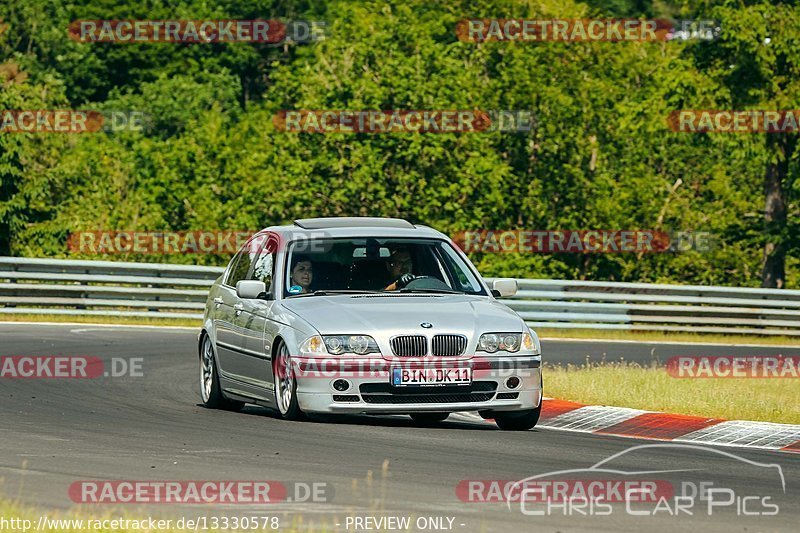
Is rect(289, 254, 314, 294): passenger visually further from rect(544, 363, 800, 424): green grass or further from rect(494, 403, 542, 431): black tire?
rect(544, 363, 800, 424): green grass

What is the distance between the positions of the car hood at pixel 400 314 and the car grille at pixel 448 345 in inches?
1.9

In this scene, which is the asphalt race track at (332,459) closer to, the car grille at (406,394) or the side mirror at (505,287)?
the car grille at (406,394)

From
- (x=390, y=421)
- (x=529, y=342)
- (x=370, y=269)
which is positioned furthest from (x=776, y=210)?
(x=529, y=342)

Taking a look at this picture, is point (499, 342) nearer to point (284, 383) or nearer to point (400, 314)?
point (400, 314)

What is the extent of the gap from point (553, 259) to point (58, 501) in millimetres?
42417

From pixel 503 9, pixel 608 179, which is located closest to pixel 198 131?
pixel 503 9

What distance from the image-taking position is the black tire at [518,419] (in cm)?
1256

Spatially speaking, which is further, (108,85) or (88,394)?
(108,85)

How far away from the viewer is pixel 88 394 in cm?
1512

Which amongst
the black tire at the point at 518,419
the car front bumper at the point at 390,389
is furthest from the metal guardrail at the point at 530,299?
the car front bumper at the point at 390,389

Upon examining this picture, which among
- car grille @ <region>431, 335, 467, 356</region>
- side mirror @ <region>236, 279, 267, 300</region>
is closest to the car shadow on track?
car grille @ <region>431, 335, 467, 356</region>

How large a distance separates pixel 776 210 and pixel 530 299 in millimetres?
13792

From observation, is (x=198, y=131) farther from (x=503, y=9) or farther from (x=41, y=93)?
(x=503, y=9)

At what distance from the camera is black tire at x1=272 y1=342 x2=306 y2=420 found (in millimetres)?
12242
